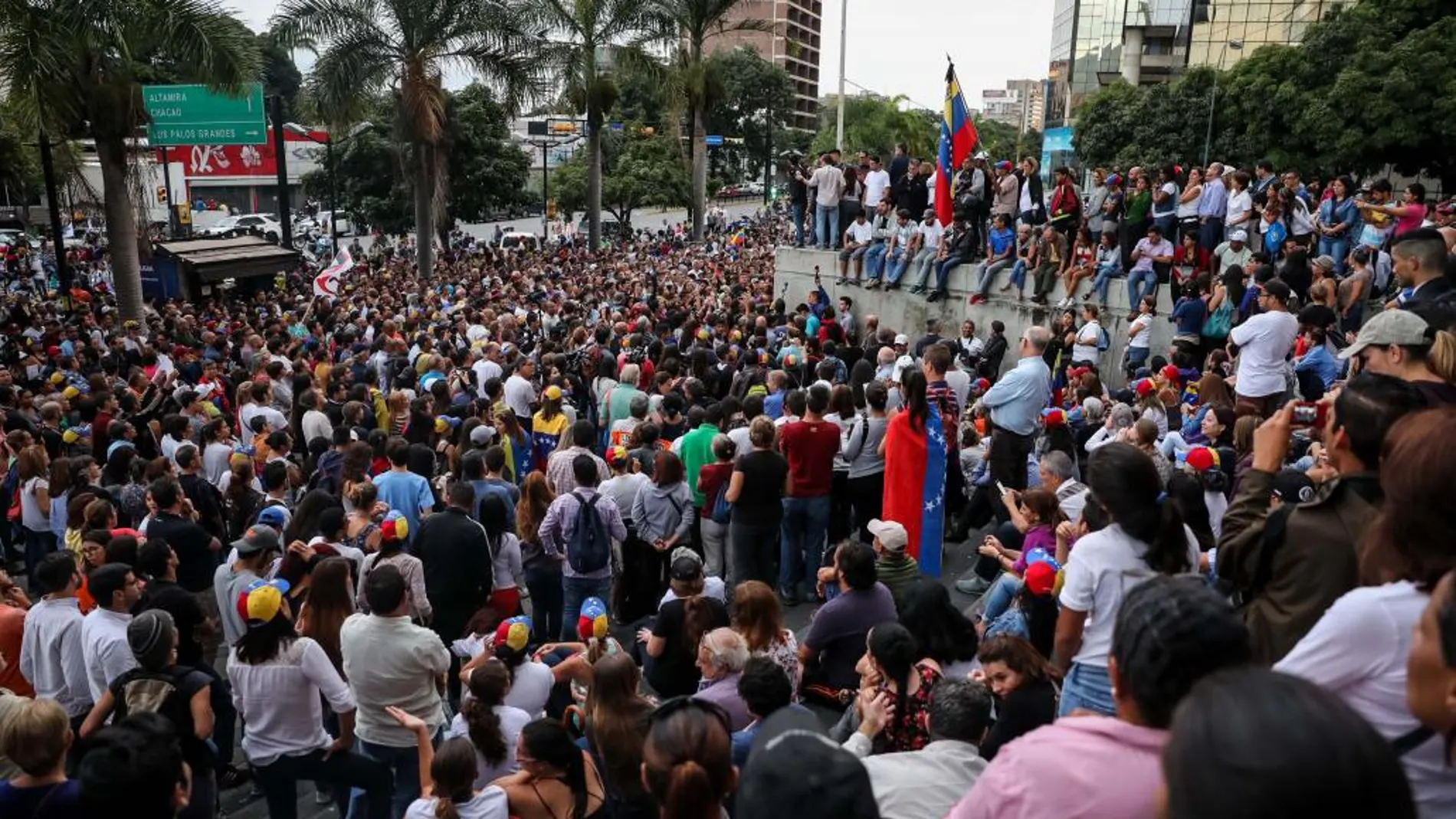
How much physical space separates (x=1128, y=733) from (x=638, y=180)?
41380 millimetres

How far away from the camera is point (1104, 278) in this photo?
12766mm

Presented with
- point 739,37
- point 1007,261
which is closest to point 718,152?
point 739,37

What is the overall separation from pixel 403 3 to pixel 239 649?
20369mm

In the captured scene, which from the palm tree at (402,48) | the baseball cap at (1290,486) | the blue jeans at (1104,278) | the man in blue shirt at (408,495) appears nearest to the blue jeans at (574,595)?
the man in blue shirt at (408,495)

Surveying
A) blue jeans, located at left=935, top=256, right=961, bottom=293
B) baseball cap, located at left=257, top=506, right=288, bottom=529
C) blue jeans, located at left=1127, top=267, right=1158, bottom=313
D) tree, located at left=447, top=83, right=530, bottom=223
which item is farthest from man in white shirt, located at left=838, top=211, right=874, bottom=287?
tree, located at left=447, top=83, right=530, bottom=223

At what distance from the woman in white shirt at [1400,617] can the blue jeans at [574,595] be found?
4.81 metres

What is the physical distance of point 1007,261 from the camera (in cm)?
1438

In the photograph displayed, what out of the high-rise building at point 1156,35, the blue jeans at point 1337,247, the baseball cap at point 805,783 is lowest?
the baseball cap at point 805,783

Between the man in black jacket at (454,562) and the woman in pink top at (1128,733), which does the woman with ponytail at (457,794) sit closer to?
the woman in pink top at (1128,733)

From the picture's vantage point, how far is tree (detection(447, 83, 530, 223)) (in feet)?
120

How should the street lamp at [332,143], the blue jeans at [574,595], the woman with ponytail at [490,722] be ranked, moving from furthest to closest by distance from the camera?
1. the street lamp at [332,143]
2. the blue jeans at [574,595]
3. the woman with ponytail at [490,722]

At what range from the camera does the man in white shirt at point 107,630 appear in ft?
14.8

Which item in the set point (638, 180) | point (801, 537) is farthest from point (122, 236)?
point (638, 180)

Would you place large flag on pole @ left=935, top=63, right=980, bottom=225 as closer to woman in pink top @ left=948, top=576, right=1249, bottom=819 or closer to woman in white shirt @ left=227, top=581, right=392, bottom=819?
woman in white shirt @ left=227, top=581, right=392, bottom=819
